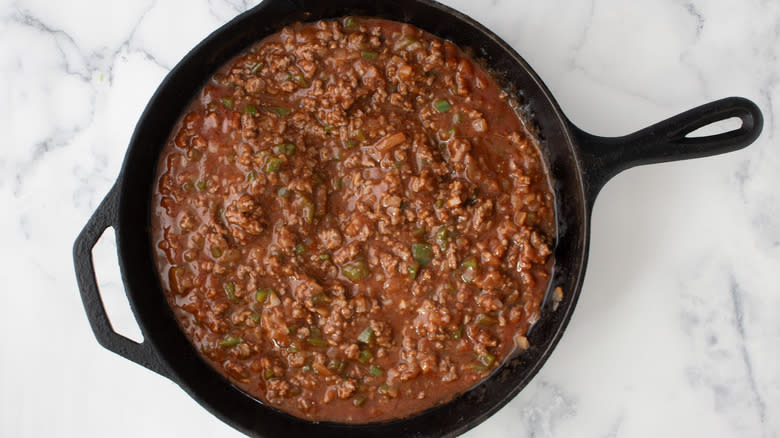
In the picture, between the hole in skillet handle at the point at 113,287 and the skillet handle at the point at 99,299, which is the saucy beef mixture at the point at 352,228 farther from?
the hole in skillet handle at the point at 113,287

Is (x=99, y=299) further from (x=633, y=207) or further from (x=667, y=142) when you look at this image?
(x=633, y=207)

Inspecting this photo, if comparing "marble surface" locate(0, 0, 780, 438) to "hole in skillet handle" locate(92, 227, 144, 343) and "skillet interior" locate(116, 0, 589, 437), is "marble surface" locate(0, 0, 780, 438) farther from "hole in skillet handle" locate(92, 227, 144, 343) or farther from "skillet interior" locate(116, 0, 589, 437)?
"skillet interior" locate(116, 0, 589, 437)

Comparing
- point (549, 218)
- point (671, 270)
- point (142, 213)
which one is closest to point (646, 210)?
point (671, 270)

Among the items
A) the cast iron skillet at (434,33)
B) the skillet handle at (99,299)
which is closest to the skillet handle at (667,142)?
the cast iron skillet at (434,33)

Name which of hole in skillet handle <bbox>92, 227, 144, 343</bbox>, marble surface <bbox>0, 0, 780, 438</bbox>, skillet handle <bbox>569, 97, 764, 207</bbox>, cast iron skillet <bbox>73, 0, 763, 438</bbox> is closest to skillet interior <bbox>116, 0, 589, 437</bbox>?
cast iron skillet <bbox>73, 0, 763, 438</bbox>

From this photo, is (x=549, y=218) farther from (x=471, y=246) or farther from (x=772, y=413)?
(x=772, y=413)

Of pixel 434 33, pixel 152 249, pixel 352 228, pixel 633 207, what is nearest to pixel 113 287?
pixel 152 249

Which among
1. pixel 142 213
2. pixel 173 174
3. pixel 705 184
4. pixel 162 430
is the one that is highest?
pixel 705 184
